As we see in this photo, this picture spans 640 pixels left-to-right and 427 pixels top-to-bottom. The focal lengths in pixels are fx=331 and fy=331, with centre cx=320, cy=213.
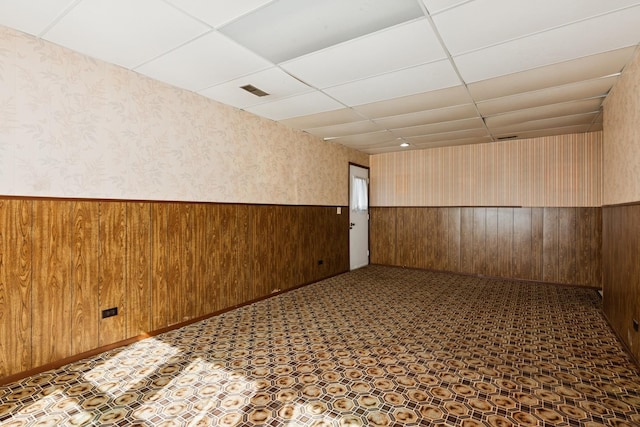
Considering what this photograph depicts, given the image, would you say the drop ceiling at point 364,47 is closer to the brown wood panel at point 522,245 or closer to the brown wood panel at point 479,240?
the brown wood panel at point 522,245

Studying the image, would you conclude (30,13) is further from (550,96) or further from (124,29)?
(550,96)

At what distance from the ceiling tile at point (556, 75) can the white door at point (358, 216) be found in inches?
144

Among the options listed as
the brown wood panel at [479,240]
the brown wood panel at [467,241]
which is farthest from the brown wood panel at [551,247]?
the brown wood panel at [467,241]

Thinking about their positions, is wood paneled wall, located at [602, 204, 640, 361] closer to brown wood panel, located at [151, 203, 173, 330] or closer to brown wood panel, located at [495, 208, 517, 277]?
brown wood panel, located at [495, 208, 517, 277]

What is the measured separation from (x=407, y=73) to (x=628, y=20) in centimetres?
164

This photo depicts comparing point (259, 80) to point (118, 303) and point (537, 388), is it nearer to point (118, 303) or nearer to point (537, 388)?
point (118, 303)

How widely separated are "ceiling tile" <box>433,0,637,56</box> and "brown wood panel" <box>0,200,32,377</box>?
3.52m

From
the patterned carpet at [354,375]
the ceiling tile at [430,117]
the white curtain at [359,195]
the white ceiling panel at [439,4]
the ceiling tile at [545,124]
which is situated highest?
the ceiling tile at [430,117]

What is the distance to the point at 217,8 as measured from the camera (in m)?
2.28

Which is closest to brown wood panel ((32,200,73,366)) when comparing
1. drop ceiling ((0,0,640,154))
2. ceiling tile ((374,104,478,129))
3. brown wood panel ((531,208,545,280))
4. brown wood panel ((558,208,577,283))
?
drop ceiling ((0,0,640,154))

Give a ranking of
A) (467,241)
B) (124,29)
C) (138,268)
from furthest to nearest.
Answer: (467,241)
(138,268)
(124,29)

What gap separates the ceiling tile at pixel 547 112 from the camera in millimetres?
4234

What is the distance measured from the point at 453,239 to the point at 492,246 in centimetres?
73

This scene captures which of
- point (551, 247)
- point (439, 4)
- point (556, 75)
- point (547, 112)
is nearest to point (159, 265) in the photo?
point (439, 4)
